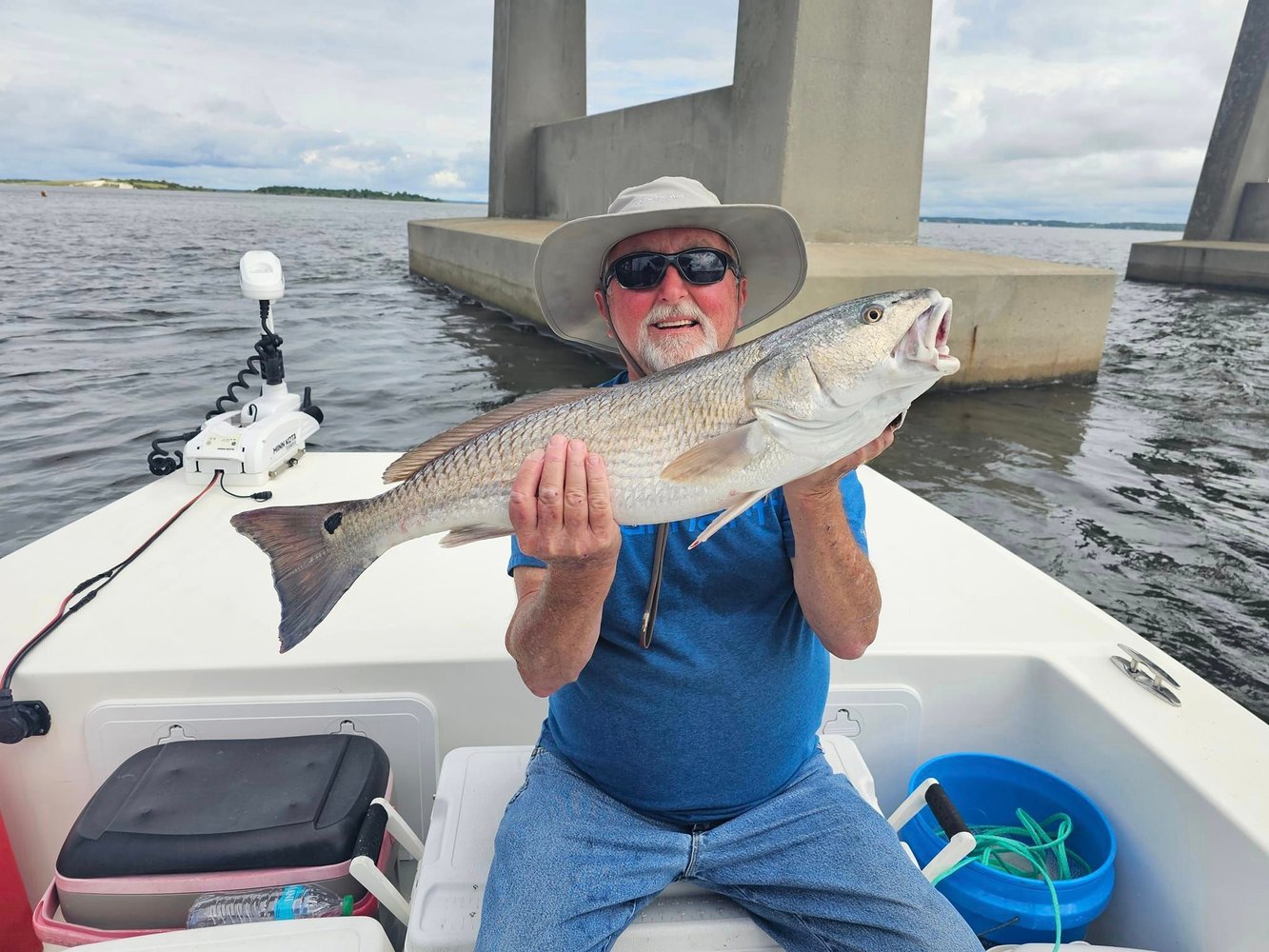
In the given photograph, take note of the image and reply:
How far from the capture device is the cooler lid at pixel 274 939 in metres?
1.95

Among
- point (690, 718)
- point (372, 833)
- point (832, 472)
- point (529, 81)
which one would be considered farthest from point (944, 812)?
point (529, 81)

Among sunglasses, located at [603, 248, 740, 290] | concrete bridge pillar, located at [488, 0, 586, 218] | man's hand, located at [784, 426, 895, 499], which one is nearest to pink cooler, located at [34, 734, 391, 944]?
man's hand, located at [784, 426, 895, 499]

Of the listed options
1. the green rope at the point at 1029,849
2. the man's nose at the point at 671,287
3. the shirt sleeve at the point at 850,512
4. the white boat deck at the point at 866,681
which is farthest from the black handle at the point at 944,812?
the man's nose at the point at 671,287

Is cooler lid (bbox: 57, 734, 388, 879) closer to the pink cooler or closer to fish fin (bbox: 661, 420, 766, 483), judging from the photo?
the pink cooler

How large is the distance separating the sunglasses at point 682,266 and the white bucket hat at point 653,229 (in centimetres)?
13

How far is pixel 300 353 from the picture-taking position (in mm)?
16453

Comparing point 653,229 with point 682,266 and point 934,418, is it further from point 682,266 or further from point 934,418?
point 934,418

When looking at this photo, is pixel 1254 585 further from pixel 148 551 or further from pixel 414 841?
pixel 148 551

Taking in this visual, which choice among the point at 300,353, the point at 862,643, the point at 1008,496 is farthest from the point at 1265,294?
the point at 862,643

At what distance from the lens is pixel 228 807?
2391 millimetres

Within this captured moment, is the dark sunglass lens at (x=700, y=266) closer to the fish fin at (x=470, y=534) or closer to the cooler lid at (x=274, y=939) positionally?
the fish fin at (x=470, y=534)

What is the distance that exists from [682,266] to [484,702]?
1.78m

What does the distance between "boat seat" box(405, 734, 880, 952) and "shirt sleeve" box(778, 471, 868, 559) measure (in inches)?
33.2

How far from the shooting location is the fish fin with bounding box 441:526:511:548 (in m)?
2.17
